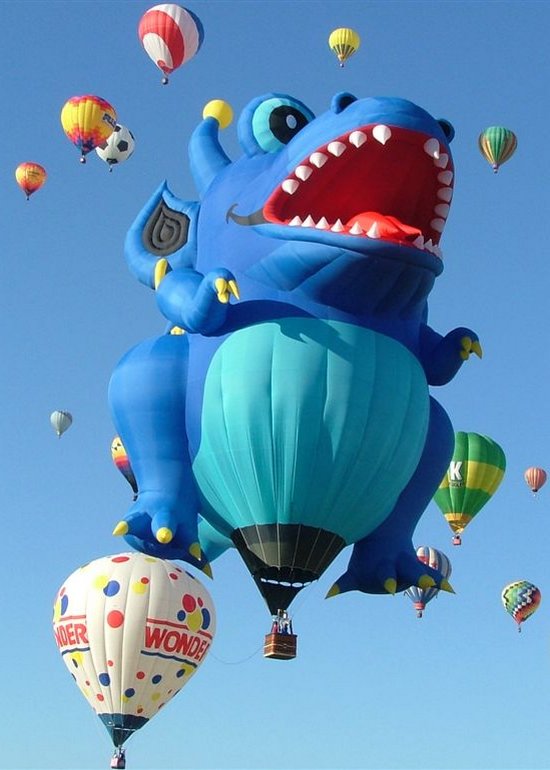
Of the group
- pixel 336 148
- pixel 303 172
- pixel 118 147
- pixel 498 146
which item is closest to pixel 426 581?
pixel 303 172

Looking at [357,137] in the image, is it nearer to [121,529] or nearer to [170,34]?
[121,529]

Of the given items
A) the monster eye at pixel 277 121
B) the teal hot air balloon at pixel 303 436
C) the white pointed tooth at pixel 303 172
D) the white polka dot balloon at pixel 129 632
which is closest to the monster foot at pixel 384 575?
the teal hot air balloon at pixel 303 436

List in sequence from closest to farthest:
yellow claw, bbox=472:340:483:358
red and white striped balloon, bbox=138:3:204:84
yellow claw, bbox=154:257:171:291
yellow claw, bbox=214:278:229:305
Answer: yellow claw, bbox=214:278:229:305
yellow claw, bbox=154:257:171:291
yellow claw, bbox=472:340:483:358
red and white striped balloon, bbox=138:3:204:84

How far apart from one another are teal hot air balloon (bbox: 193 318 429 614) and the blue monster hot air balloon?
0.01 metres

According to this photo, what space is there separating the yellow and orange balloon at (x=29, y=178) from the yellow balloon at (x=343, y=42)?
6179 millimetres

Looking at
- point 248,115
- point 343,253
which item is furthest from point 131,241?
point 343,253

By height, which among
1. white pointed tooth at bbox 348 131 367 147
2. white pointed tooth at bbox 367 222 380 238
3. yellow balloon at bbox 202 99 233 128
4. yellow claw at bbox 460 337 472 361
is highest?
yellow balloon at bbox 202 99 233 128

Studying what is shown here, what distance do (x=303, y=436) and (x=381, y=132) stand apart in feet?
9.65

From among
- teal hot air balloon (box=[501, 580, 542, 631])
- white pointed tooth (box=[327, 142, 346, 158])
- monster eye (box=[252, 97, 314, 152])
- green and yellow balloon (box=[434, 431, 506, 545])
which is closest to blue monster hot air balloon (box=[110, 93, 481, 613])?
white pointed tooth (box=[327, 142, 346, 158])

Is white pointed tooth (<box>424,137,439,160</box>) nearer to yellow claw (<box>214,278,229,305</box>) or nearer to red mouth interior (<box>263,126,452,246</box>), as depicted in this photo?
red mouth interior (<box>263,126,452,246</box>)

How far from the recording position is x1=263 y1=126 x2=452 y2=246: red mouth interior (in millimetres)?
15820

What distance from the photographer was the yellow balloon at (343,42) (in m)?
25.0

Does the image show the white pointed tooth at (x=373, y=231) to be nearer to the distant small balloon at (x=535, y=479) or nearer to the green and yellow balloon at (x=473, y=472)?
the green and yellow balloon at (x=473, y=472)

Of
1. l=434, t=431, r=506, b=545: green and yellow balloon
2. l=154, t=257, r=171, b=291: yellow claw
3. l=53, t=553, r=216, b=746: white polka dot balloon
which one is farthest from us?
l=434, t=431, r=506, b=545: green and yellow balloon
